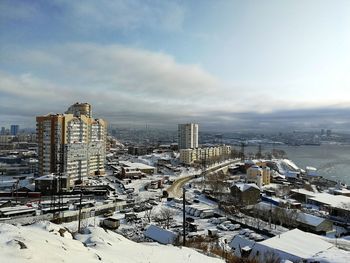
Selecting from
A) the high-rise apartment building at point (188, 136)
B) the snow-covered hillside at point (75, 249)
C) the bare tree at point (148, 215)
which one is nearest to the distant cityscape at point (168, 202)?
the bare tree at point (148, 215)

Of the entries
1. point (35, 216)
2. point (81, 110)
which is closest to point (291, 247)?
point (35, 216)

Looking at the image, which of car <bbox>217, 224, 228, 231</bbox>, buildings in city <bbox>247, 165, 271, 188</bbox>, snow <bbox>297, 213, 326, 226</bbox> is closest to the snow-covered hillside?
car <bbox>217, 224, 228, 231</bbox>

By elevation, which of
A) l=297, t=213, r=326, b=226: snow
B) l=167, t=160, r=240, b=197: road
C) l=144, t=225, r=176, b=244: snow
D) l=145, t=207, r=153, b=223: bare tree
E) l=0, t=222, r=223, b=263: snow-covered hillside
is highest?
l=0, t=222, r=223, b=263: snow-covered hillside

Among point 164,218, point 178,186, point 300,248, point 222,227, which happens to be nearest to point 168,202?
point 164,218

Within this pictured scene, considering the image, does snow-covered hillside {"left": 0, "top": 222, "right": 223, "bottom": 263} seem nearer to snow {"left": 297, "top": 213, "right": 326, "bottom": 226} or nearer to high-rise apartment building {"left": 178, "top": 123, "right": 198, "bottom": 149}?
snow {"left": 297, "top": 213, "right": 326, "bottom": 226}

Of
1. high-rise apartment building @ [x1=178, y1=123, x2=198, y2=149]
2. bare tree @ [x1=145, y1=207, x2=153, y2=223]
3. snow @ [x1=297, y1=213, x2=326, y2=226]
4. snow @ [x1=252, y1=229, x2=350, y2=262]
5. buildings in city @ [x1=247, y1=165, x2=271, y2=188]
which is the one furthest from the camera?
high-rise apartment building @ [x1=178, y1=123, x2=198, y2=149]

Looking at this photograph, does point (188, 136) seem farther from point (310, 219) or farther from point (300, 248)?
point (300, 248)

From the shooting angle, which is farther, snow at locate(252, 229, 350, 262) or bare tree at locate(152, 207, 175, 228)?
bare tree at locate(152, 207, 175, 228)

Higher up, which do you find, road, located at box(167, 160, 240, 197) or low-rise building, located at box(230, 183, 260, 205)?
low-rise building, located at box(230, 183, 260, 205)

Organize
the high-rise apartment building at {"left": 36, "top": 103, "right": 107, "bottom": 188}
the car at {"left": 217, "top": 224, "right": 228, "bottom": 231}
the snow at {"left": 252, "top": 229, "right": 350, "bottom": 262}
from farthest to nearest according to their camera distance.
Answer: the high-rise apartment building at {"left": 36, "top": 103, "right": 107, "bottom": 188} < the car at {"left": 217, "top": 224, "right": 228, "bottom": 231} < the snow at {"left": 252, "top": 229, "right": 350, "bottom": 262}

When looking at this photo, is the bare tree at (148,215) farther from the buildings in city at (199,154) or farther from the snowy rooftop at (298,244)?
the buildings in city at (199,154)
